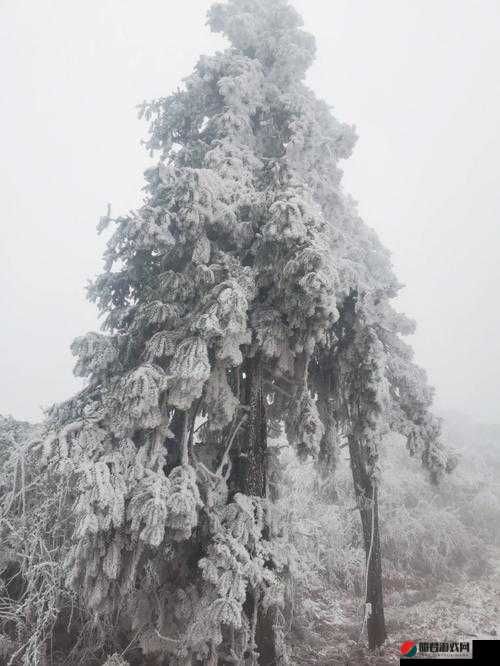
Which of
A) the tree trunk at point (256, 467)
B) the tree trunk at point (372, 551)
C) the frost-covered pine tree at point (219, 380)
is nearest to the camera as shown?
the frost-covered pine tree at point (219, 380)

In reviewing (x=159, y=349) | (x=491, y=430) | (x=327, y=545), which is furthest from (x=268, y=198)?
(x=491, y=430)

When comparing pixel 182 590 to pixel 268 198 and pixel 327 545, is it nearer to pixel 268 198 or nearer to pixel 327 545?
pixel 268 198

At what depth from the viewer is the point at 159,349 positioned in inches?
234

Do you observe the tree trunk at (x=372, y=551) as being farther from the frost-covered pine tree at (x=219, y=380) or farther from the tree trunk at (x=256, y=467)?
the tree trunk at (x=256, y=467)

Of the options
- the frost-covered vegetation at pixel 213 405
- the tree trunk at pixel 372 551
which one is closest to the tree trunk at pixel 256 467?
the frost-covered vegetation at pixel 213 405

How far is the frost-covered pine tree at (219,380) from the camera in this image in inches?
210

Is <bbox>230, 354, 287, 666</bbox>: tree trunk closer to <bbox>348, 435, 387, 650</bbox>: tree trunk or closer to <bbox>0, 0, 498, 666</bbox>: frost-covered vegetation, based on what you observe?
<bbox>0, 0, 498, 666</bbox>: frost-covered vegetation

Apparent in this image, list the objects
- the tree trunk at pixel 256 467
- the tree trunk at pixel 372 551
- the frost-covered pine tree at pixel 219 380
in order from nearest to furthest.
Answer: the frost-covered pine tree at pixel 219 380
the tree trunk at pixel 256 467
the tree trunk at pixel 372 551

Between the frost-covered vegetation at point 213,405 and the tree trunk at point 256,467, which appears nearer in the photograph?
the frost-covered vegetation at point 213,405

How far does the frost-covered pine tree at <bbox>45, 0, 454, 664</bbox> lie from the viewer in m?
5.34

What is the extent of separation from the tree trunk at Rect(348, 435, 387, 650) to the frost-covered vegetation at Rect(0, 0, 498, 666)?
4 cm

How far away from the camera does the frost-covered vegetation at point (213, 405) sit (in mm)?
5406

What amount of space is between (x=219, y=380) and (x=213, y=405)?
19.5 inches

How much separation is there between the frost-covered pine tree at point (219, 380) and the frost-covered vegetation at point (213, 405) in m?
0.03
